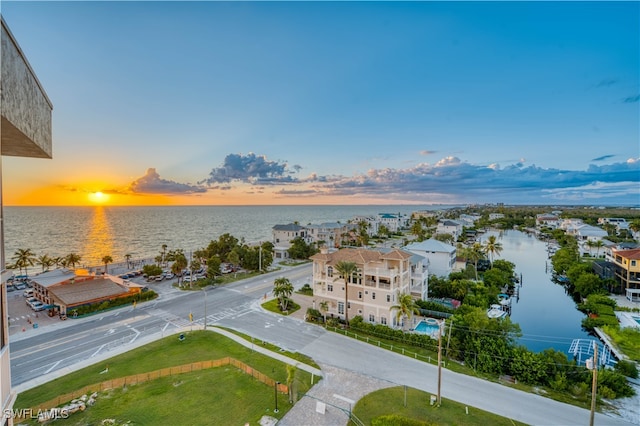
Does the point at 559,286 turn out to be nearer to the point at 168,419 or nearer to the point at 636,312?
the point at 636,312

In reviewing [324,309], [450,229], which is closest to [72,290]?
[324,309]

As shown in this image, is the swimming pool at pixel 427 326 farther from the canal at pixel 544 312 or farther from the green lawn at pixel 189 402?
the green lawn at pixel 189 402

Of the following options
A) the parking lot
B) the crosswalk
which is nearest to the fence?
the crosswalk

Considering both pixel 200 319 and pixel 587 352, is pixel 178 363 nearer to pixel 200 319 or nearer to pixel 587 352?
pixel 200 319

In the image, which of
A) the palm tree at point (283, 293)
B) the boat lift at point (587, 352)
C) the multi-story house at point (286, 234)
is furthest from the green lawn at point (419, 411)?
the multi-story house at point (286, 234)

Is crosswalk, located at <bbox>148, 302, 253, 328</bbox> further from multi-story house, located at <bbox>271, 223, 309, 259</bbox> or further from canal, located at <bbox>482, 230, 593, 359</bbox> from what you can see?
multi-story house, located at <bbox>271, 223, 309, 259</bbox>

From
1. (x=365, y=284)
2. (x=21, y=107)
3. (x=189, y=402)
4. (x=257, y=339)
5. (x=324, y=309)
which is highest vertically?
(x=21, y=107)
